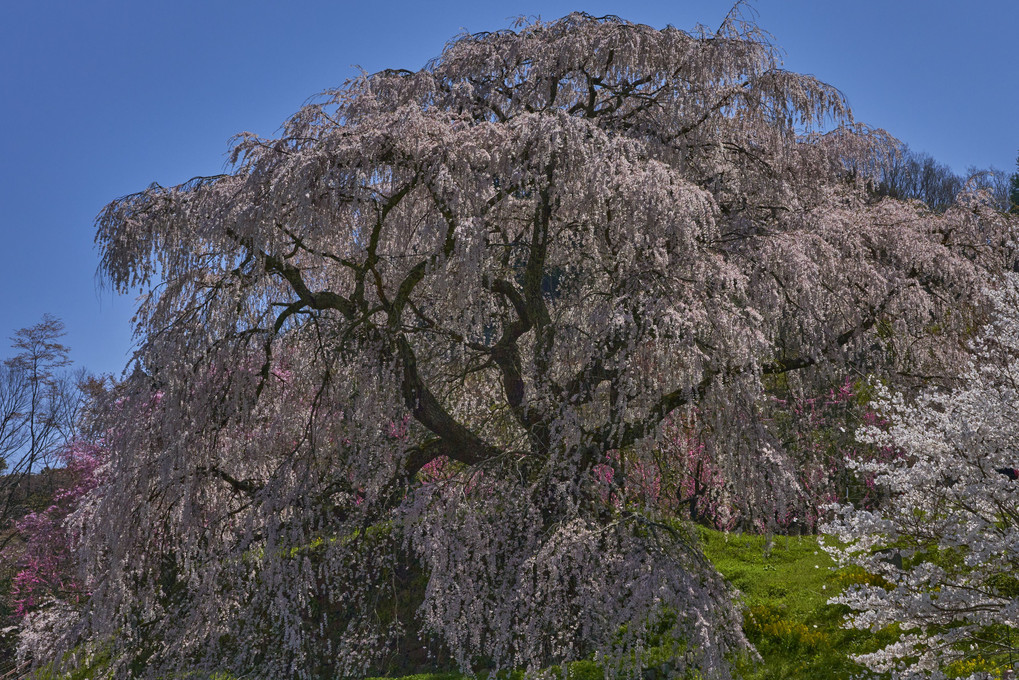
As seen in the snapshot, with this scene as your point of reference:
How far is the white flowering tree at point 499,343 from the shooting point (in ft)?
21.1

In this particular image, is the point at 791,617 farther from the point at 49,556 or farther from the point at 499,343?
the point at 49,556

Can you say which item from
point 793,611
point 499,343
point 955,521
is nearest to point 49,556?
point 499,343

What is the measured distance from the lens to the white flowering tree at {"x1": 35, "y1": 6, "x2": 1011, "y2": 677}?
21.1 ft

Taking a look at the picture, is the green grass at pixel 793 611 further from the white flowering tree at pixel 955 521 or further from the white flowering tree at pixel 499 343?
the white flowering tree at pixel 955 521

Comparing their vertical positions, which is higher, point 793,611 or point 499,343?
point 499,343

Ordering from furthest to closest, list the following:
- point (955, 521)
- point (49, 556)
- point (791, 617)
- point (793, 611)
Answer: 1. point (49, 556)
2. point (793, 611)
3. point (791, 617)
4. point (955, 521)

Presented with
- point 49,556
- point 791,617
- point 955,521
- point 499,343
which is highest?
point 499,343

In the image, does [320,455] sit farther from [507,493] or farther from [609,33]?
[609,33]

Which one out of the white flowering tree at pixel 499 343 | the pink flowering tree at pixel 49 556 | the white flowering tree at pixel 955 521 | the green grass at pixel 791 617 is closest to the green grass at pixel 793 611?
the green grass at pixel 791 617

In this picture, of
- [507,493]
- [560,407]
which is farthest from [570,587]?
[560,407]

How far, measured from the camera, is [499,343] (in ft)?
27.4

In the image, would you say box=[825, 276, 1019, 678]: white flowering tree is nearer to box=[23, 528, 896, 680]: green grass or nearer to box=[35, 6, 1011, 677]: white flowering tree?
box=[35, 6, 1011, 677]: white flowering tree

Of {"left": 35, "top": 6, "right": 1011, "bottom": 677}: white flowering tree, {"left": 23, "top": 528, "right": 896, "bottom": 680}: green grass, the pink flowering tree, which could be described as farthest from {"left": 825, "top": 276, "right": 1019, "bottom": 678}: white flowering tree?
the pink flowering tree

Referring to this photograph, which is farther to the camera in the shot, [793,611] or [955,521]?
[793,611]
